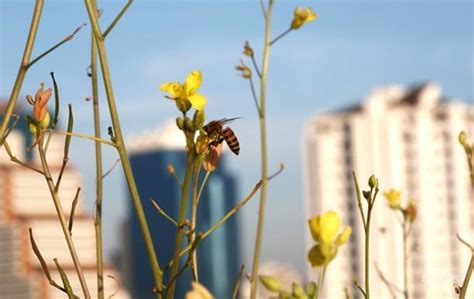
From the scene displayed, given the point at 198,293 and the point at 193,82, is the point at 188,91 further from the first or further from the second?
the point at 198,293

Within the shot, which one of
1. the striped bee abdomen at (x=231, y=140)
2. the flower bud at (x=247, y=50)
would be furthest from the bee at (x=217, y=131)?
the flower bud at (x=247, y=50)

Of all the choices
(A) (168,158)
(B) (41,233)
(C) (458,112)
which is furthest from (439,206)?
(A) (168,158)

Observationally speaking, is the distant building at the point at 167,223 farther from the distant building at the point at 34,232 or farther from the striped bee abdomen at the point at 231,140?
the striped bee abdomen at the point at 231,140

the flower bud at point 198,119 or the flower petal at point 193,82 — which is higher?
the flower petal at point 193,82

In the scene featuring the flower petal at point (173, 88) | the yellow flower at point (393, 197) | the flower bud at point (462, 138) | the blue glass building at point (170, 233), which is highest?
the flower petal at point (173, 88)

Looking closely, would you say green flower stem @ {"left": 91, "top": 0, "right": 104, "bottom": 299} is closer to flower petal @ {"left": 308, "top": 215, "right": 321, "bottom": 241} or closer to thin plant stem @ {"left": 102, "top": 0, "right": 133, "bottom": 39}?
thin plant stem @ {"left": 102, "top": 0, "right": 133, "bottom": 39}

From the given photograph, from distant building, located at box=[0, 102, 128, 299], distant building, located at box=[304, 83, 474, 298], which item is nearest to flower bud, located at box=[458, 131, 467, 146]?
distant building, located at box=[0, 102, 128, 299]
